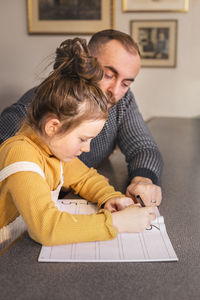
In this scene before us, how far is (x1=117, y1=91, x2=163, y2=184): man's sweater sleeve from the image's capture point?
1.24 m

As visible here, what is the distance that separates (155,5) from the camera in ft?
8.72

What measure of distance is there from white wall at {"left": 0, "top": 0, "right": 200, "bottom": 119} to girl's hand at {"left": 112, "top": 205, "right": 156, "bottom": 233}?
214cm

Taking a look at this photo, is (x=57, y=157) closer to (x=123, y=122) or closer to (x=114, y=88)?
(x=114, y=88)

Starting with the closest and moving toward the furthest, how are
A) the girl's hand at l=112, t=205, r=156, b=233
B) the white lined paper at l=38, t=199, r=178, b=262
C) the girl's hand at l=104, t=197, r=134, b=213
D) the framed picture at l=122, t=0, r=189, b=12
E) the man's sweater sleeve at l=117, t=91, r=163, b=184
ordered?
the white lined paper at l=38, t=199, r=178, b=262, the girl's hand at l=112, t=205, r=156, b=233, the girl's hand at l=104, t=197, r=134, b=213, the man's sweater sleeve at l=117, t=91, r=163, b=184, the framed picture at l=122, t=0, r=189, b=12

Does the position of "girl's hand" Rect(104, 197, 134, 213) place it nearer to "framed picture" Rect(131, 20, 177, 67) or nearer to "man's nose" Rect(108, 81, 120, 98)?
"man's nose" Rect(108, 81, 120, 98)

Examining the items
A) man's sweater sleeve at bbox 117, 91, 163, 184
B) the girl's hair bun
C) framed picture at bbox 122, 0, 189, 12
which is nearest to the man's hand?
man's sweater sleeve at bbox 117, 91, 163, 184

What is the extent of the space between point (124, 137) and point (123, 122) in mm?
76

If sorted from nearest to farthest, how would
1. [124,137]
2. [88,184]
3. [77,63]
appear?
[77,63] < [88,184] < [124,137]

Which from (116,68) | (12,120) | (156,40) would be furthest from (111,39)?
(156,40)

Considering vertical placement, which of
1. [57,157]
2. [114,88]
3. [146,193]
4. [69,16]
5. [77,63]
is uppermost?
[69,16]

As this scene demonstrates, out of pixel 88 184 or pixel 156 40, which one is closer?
pixel 88 184

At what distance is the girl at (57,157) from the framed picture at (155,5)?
196 cm

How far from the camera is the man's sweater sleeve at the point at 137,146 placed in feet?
4.06

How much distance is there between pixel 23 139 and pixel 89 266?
37cm
